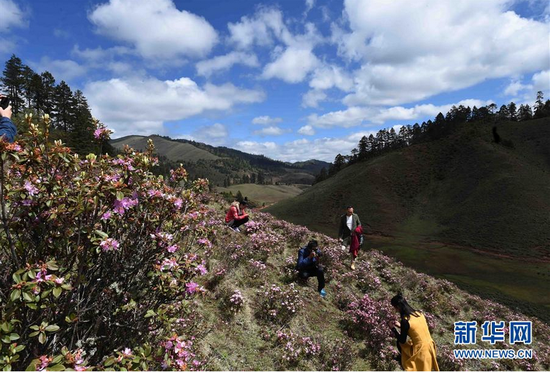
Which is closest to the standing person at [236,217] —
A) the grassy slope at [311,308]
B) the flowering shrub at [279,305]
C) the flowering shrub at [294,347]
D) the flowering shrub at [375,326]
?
the grassy slope at [311,308]

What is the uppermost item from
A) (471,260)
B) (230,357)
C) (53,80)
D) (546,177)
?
(53,80)

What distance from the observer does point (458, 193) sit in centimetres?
10094

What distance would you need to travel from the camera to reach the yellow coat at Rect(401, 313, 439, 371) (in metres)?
5.60

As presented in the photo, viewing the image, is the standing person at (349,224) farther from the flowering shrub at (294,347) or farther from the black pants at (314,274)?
the flowering shrub at (294,347)

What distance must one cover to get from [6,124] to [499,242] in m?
89.6

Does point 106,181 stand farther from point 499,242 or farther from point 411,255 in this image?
point 499,242

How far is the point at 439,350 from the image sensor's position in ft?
31.1

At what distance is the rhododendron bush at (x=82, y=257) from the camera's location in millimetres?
2861

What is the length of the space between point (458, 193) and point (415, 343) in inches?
4456

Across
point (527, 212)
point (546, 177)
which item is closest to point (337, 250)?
point (527, 212)

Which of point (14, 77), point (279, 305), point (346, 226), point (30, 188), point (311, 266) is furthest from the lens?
point (14, 77)

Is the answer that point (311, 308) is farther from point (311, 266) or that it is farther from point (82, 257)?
point (82, 257)

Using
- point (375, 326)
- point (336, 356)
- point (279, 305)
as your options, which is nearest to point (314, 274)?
point (375, 326)

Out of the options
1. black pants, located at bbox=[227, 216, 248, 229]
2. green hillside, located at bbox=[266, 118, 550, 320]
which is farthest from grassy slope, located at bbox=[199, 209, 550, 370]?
green hillside, located at bbox=[266, 118, 550, 320]
